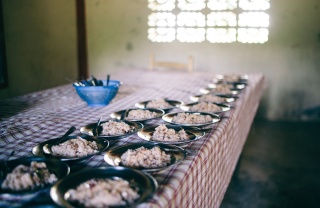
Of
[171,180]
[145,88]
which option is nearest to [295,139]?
[145,88]

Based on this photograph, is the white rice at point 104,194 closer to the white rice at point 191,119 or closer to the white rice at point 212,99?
the white rice at point 191,119

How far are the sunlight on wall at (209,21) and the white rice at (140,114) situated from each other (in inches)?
139

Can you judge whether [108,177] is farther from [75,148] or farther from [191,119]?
[191,119]

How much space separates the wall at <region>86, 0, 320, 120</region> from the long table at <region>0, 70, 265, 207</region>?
6.77 ft

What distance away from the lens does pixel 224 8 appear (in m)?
5.09

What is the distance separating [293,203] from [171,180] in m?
A: 1.94

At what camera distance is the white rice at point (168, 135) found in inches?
58.4

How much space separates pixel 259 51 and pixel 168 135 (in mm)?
3949

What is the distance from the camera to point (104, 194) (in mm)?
918

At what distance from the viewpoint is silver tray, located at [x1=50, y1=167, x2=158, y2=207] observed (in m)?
0.92

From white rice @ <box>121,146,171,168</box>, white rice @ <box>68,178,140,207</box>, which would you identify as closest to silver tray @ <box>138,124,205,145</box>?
white rice @ <box>121,146,171,168</box>

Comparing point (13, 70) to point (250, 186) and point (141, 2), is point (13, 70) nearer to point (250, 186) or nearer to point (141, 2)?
point (141, 2)

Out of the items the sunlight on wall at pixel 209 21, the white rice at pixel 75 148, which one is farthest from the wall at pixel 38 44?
the white rice at pixel 75 148

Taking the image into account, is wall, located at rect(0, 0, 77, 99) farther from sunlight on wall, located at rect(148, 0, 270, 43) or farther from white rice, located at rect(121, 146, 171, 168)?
white rice, located at rect(121, 146, 171, 168)
